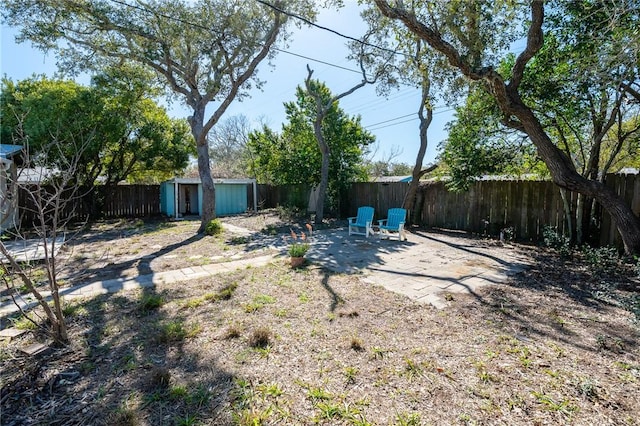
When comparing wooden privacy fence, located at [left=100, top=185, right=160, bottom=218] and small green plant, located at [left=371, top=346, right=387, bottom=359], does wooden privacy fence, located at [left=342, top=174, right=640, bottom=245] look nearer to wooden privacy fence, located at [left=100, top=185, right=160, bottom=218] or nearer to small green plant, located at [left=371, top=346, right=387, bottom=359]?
small green plant, located at [left=371, top=346, right=387, bottom=359]

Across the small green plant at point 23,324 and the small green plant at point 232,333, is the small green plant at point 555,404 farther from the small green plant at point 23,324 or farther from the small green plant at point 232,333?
the small green plant at point 23,324

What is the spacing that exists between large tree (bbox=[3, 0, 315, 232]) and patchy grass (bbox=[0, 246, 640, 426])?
6669 mm

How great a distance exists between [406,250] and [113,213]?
38.6 ft

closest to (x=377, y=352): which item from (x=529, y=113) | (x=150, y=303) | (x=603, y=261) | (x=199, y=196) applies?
(x=150, y=303)

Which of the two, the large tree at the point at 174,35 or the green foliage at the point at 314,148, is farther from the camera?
the green foliage at the point at 314,148

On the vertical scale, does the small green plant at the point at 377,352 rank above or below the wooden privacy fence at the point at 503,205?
below

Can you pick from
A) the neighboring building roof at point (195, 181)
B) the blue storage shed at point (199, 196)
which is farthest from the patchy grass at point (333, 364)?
the blue storage shed at point (199, 196)

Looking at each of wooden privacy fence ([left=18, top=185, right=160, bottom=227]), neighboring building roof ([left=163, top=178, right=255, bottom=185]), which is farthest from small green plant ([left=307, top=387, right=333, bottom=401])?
wooden privacy fence ([left=18, top=185, right=160, bottom=227])

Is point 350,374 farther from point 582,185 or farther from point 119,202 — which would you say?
point 119,202

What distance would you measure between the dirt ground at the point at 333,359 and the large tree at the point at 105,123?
22.0ft

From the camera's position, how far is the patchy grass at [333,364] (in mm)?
1859

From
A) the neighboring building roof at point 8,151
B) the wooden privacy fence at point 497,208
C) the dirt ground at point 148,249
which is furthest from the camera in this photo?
the neighboring building roof at point 8,151

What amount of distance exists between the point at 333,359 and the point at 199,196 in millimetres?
14434

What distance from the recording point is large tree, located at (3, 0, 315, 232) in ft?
25.3
